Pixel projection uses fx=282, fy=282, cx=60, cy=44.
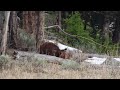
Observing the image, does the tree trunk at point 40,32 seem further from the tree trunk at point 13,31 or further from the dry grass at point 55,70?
the dry grass at point 55,70

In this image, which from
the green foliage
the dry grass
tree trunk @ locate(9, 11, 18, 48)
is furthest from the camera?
the green foliage

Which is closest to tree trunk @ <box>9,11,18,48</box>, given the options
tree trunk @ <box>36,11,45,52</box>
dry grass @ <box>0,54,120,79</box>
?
tree trunk @ <box>36,11,45,52</box>

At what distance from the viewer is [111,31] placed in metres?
16.2

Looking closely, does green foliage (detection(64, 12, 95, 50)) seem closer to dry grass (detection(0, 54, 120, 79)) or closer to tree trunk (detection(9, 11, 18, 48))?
tree trunk (detection(9, 11, 18, 48))

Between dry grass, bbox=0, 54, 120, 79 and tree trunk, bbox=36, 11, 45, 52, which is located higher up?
tree trunk, bbox=36, 11, 45, 52

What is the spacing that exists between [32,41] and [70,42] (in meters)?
2.50

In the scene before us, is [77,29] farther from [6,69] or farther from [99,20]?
[6,69]

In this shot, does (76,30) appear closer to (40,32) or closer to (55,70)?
(40,32)

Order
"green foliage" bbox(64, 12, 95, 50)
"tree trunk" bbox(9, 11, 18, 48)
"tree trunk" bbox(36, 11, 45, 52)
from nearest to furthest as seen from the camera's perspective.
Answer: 1. "tree trunk" bbox(9, 11, 18, 48)
2. "tree trunk" bbox(36, 11, 45, 52)
3. "green foliage" bbox(64, 12, 95, 50)

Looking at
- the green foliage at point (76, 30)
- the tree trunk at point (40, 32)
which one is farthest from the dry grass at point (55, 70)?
the green foliage at point (76, 30)

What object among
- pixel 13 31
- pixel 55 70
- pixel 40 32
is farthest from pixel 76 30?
pixel 55 70

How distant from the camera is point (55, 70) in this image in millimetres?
6875

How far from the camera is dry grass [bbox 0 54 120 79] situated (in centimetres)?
613
